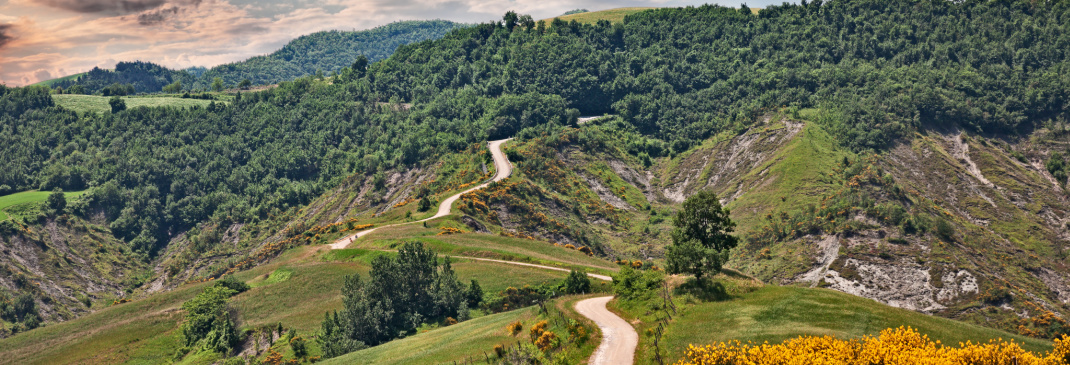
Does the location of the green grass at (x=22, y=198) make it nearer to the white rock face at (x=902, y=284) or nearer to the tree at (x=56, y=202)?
the tree at (x=56, y=202)

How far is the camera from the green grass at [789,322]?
45.5 meters

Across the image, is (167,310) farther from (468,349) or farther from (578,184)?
(578,184)

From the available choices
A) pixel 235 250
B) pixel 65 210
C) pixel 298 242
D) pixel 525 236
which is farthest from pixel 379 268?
pixel 65 210

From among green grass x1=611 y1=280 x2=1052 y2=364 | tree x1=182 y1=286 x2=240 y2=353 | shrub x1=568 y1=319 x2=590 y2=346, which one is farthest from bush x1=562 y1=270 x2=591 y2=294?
tree x1=182 y1=286 x2=240 y2=353

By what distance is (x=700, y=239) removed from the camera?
62.8 m

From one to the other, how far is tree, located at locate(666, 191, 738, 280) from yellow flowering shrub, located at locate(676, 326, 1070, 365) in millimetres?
17538

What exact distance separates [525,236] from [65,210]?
140 metres

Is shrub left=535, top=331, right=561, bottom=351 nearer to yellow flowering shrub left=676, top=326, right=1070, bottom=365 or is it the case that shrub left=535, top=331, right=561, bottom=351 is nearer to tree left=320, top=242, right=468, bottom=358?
yellow flowering shrub left=676, top=326, right=1070, bottom=365

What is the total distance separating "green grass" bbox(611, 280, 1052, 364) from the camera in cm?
4547

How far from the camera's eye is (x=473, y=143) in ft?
592

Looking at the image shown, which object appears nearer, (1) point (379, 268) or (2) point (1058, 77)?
(1) point (379, 268)

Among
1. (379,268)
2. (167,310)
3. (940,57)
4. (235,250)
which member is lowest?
(235,250)

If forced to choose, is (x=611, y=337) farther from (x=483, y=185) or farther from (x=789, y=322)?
(x=483, y=185)

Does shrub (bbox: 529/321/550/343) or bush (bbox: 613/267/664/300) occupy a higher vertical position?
bush (bbox: 613/267/664/300)
